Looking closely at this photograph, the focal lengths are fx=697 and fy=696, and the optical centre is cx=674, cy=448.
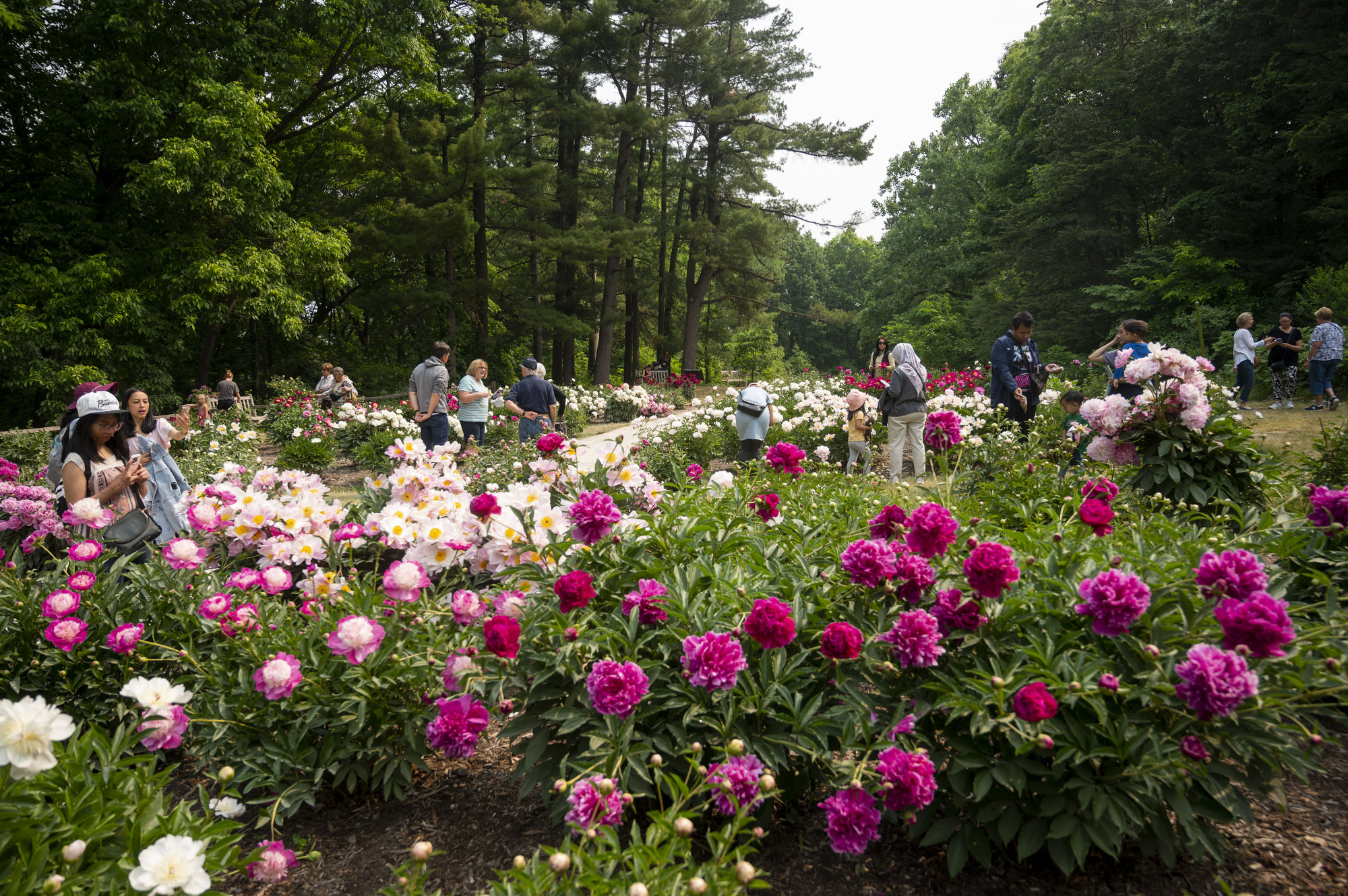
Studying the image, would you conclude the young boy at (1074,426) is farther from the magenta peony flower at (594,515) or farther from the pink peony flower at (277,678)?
the pink peony flower at (277,678)

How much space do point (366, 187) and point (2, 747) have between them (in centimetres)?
2220

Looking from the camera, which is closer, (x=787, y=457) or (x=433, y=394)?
(x=787, y=457)

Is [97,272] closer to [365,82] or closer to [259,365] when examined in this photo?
[365,82]

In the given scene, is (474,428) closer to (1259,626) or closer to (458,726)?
(458,726)

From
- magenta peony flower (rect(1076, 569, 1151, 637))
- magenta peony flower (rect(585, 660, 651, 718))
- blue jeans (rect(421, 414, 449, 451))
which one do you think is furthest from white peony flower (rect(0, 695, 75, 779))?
blue jeans (rect(421, 414, 449, 451))

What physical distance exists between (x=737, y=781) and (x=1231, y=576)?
123cm

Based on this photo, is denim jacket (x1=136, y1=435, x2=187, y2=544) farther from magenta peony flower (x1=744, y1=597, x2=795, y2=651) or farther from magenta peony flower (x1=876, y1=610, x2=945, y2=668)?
magenta peony flower (x1=876, y1=610, x2=945, y2=668)

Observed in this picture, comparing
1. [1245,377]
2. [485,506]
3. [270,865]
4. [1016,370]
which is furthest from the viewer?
[1245,377]

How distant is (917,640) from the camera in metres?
1.73

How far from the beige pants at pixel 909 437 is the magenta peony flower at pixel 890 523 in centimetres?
516

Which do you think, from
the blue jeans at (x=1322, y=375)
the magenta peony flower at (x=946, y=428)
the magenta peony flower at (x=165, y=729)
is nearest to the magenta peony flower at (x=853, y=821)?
the magenta peony flower at (x=165, y=729)

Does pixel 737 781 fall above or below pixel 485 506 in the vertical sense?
below

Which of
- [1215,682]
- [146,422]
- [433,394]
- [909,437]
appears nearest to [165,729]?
[1215,682]

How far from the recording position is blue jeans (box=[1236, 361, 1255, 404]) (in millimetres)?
10664
